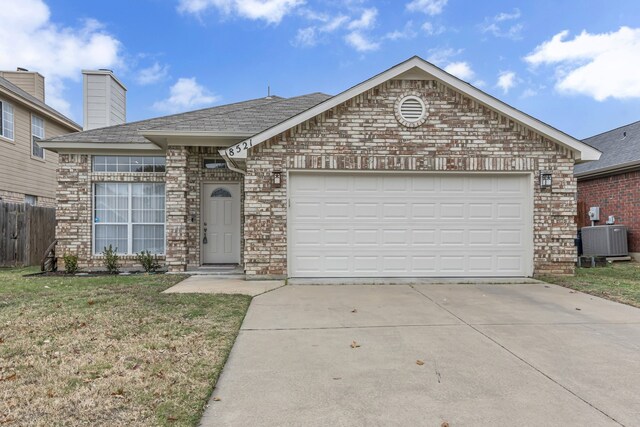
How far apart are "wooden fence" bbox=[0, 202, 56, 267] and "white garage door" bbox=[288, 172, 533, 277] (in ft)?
29.5

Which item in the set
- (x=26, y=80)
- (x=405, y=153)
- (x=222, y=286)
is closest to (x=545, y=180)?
(x=405, y=153)

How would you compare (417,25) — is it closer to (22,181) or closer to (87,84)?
(87,84)

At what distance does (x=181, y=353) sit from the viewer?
13.0ft

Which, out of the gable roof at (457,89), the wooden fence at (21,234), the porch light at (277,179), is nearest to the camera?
the gable roof at (457,89)

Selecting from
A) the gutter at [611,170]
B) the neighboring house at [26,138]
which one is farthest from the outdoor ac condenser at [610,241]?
the neighboring house at [26,138]

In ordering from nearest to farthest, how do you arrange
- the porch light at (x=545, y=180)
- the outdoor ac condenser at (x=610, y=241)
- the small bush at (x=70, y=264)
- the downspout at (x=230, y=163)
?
the downspout at (x=230, y=163) < the porch light at (x=545, y=180) < the small bush at (x=70, y=264) < the outdoor ac condenser at (x=610, y=241)

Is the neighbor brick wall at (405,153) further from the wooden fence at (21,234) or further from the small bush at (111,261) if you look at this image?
the wooden fence at (21,234)

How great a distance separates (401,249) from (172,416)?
21.6ft

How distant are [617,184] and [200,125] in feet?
44.7

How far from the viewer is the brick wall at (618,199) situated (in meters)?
12.8

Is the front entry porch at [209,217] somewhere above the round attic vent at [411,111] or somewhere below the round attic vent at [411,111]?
below

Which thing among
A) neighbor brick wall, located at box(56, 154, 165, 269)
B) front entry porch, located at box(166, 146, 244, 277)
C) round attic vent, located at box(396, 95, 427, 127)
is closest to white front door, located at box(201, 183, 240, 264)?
front entry porch, located at box(166, 146, 244, 277)

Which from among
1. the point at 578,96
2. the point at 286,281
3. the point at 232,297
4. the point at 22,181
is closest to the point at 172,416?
the point at 232,297

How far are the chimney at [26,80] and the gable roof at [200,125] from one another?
32.8 feet
